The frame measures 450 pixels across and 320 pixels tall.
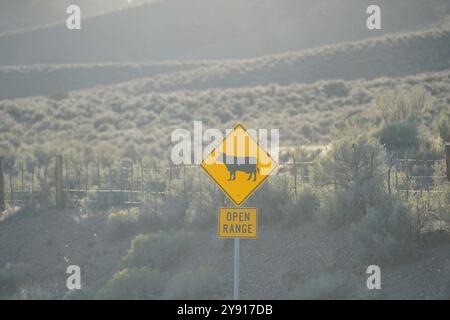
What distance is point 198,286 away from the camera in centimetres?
1413

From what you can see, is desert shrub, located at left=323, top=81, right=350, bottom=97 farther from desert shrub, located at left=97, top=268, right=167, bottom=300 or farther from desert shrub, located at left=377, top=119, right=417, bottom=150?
desert shrub, located at left=97, top=268, right=167, bottom=300

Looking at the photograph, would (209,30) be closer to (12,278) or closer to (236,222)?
(12,278)

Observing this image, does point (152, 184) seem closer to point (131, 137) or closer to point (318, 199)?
point (318, 199)

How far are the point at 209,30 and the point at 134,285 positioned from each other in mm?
71051

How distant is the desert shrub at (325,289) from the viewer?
12.9m

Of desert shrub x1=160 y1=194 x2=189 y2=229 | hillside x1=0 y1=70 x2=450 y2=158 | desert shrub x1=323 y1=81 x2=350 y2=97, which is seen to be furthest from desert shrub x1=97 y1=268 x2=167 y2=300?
desert shrub x1=323 y1=81 x2=350 y2=97

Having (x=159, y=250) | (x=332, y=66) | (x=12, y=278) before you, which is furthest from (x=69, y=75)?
(x=159, y=250)

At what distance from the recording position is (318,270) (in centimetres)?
1426

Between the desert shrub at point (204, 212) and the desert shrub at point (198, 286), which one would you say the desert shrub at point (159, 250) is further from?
the desert shrub at point (198, 286)

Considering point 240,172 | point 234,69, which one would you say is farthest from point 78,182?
point 234,69

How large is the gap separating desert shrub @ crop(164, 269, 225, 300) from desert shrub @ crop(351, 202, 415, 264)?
8.27ft

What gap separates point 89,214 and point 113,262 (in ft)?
10.5

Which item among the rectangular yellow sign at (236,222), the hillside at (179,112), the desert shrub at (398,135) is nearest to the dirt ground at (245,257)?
the rectangular yellow sign at (236,222)
